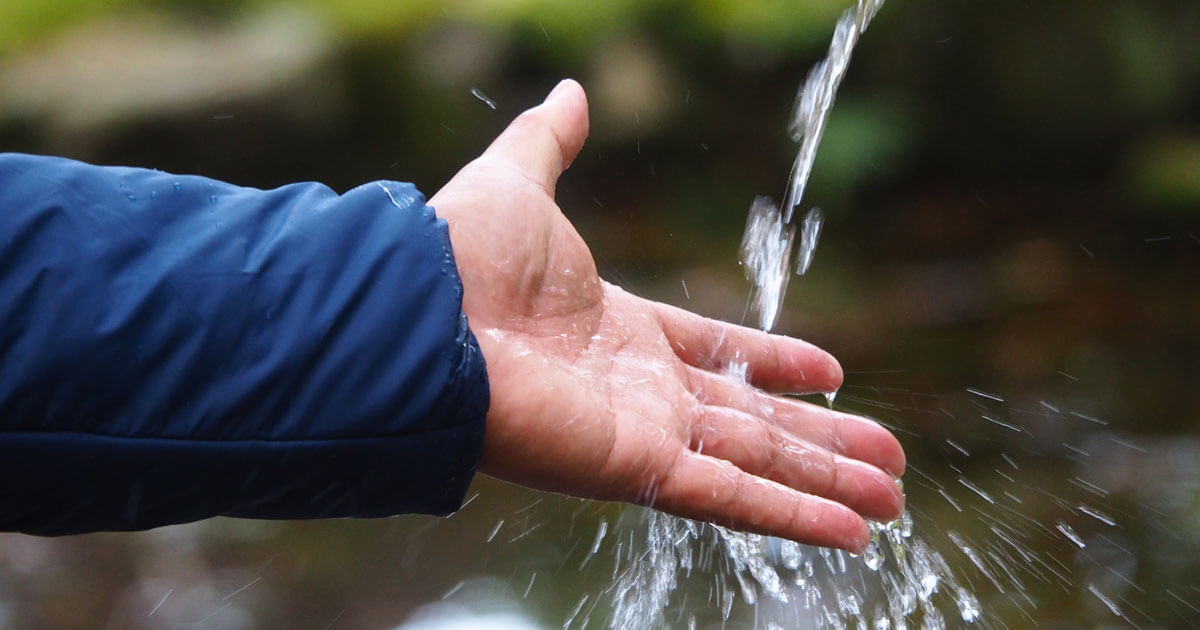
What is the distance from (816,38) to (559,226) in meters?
2.45

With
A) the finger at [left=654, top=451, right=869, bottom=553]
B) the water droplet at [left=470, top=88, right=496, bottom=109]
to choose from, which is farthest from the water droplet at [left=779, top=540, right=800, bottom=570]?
the water droplet at [left=470, top=88, right=496, bottom=109]

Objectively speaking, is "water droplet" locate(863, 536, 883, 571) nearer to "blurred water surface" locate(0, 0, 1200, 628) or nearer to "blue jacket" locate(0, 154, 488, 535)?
"blurred water surface" locate(0, 0, 1200, 628)

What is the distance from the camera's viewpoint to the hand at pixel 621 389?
140 cm

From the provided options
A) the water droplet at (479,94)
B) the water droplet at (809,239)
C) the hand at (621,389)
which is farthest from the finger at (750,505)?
the water droplet at (479,94)

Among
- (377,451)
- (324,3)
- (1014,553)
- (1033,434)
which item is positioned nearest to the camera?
(377,451)

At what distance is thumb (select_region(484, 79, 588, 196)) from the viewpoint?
1596mm

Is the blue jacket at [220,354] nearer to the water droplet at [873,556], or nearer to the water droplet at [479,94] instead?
the water droplet at [873,556]

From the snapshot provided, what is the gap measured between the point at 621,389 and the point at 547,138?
1.45 ft

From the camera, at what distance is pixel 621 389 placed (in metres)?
1.52

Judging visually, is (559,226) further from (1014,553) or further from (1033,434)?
(1033,434)

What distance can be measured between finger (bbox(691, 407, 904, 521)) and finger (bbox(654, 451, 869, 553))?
8cm

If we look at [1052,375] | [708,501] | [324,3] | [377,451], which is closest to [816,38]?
[1052,375]

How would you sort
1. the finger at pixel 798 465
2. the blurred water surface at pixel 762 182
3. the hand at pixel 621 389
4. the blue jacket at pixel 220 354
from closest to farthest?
the blue jacket at pixel 220 354
the hand at pixel 621 389
the finger at pixel 798 465
the blurred water surface at pixel 762 182

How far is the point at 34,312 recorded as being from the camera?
1.04 metres
